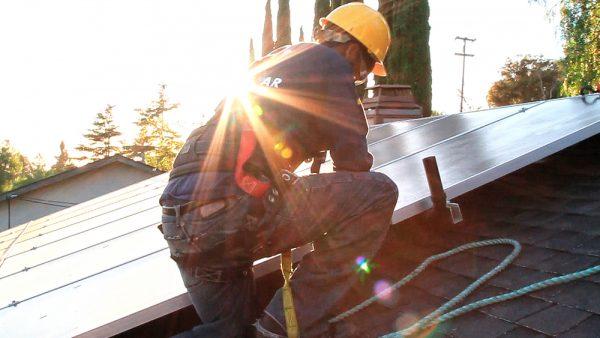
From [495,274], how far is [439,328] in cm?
46

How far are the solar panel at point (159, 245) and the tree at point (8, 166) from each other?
66.7 metres

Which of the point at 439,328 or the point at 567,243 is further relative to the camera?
the point at 567,243

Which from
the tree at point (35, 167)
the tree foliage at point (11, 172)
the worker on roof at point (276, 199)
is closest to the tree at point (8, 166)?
the tree foliage at point (11, 172)

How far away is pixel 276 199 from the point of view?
86.6 inches

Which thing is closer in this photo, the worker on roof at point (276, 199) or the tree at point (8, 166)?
the worker on roof at point (276, 199)

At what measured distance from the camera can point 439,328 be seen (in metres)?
2.18

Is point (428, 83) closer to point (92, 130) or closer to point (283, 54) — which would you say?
point (283, 54)

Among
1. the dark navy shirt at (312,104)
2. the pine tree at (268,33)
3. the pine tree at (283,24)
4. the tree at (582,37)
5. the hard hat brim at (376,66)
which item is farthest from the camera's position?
the pine tree at (268,33)

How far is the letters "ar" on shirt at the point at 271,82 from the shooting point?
7.48ft

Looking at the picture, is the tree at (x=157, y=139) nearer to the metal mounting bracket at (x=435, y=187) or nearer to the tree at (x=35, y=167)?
the tree at (x=35, y=167)

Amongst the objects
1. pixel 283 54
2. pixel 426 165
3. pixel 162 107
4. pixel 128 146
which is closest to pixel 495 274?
pixel 426 165

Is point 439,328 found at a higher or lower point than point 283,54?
lower

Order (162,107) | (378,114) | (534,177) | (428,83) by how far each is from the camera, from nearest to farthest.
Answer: (534,177) < (378,114) < (428,83) < (162,107)

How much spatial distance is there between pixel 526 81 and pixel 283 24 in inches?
1282
